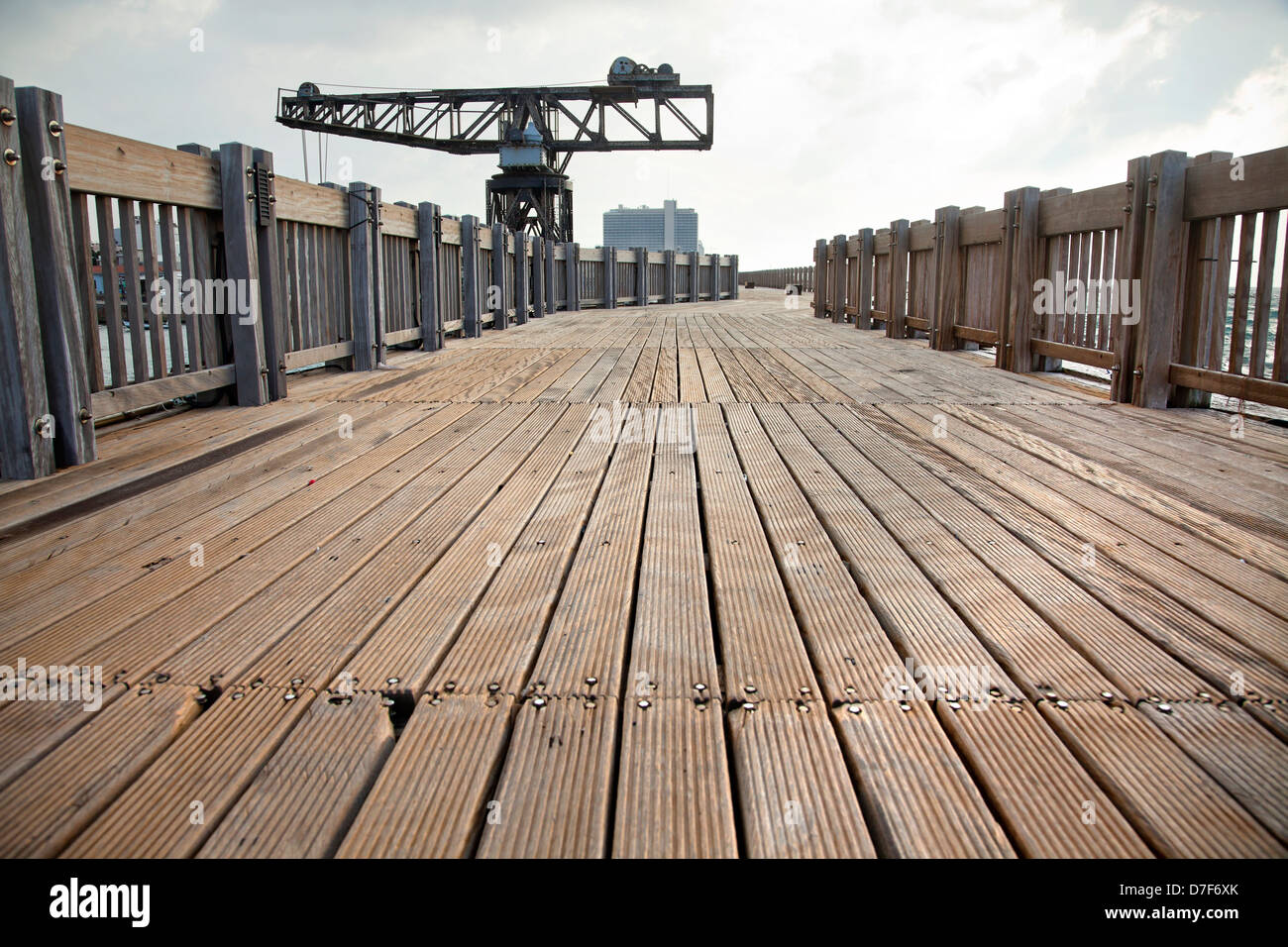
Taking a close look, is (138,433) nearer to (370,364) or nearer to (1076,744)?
(370,364)

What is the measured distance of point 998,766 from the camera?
153 centimetres

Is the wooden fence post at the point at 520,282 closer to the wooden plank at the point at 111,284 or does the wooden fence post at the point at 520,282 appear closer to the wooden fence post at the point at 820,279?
the wooden fence post at the point at 820,279

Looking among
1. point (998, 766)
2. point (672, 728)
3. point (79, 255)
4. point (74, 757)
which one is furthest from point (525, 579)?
point (79, 255)

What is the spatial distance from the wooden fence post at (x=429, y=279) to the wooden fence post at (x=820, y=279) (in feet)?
26.6

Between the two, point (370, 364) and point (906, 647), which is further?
point (370, 364)

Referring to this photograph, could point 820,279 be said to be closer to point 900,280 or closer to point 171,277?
point 900,280

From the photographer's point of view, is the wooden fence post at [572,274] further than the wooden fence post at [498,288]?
Yes

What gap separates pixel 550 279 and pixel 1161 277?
43.6 feet

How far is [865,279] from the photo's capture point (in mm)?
12555

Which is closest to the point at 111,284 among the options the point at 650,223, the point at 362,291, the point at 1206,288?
the point at 362,291

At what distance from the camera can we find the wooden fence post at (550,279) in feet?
56.2

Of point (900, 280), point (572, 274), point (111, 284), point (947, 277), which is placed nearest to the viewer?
point (111, 284)

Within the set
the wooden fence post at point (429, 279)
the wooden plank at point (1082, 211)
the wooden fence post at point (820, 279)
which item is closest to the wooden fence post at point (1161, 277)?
the wooden plank at point (1082, 211)

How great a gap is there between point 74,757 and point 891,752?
1.38 meters
